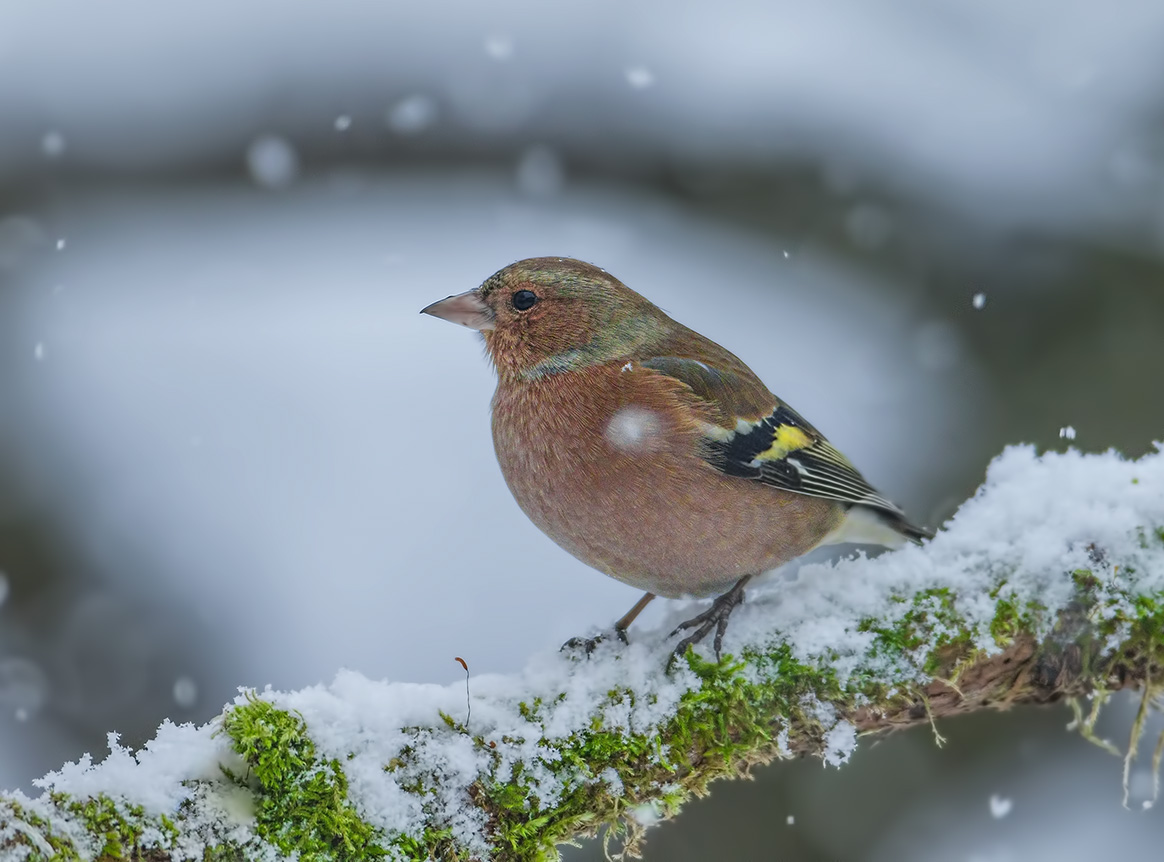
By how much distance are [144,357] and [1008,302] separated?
6050mm

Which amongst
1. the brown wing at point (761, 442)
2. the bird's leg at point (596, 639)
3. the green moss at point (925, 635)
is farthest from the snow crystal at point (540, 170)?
the green moss at point (925, 635)

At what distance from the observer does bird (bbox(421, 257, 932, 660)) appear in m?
3.15

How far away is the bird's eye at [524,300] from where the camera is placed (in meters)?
3.62

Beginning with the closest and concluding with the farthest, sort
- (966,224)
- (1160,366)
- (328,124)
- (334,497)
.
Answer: (1160,366), (328,124), (966,224), (334,497)

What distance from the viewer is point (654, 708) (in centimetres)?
266

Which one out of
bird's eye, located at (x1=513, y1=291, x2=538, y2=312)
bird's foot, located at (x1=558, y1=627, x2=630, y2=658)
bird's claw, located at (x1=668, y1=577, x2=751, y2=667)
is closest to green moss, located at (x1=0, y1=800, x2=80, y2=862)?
bird's foot, located at (x1=558, y1=627, x2=630, y2=658)

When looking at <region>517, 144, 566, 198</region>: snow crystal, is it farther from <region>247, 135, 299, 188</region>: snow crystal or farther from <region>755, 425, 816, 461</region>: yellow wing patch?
<region>755, 425, 816, 461</region>: yellow wing patch

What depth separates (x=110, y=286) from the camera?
277 inches

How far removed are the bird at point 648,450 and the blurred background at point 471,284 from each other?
231 centimetres

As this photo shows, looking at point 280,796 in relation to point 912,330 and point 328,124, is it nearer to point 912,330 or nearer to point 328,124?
point 328,124

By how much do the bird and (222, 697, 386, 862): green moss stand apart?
1125 mm

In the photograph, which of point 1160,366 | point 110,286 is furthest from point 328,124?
point 1160,366

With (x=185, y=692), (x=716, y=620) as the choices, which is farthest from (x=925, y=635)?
(x=185, y=692)

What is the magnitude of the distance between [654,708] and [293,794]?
1.01m
